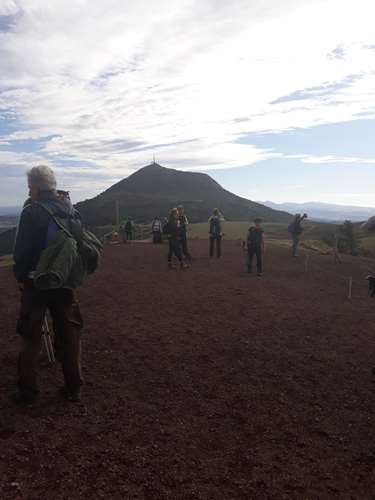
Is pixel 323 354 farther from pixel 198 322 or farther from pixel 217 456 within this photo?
pixel 217 456

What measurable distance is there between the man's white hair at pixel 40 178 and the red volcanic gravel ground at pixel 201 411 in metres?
2.17

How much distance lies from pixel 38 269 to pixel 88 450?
164cm

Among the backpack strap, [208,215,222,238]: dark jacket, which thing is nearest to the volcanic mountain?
[208,215,222,238]: dark jacket

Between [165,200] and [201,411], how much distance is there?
390ft

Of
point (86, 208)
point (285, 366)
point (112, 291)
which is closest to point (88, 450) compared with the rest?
point (285, 366)

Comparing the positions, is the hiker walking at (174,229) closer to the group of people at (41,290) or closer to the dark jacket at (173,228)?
the dark jacket at (173,228)

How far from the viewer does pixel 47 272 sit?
4168mm

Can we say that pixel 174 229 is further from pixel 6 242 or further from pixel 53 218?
pixel 6 242

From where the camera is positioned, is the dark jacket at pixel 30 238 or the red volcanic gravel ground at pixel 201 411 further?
the dark jacket at pixel 30 238

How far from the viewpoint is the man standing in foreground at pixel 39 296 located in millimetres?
4324

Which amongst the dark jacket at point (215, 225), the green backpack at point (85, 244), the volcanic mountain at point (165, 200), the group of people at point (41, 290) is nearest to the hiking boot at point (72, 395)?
the group of people at point (41, 290)

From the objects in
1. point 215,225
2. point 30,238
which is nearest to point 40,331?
point 30,238

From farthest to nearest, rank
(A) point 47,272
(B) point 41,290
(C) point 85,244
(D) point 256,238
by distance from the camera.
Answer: (D) point 256,238, (C) point 85,244, (B) point 41,290, (A) point 47,272

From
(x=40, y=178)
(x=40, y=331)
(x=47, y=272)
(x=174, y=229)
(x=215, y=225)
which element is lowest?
(x=40, y=331)
